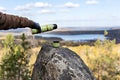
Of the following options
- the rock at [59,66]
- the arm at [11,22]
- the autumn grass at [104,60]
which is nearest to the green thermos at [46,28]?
the arm at [11,22]

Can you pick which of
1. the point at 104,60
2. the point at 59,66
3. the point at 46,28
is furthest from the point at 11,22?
the point at 104,60

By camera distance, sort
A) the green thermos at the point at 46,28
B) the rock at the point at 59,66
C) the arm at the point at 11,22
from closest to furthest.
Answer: the arm at the point at 11,22
the green thermos at the point at 46,28
the rock at the point at 59,66

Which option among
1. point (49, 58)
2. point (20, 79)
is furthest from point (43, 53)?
point (20, 79)

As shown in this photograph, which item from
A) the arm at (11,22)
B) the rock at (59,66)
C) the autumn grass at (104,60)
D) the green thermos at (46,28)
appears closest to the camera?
the arm at (11,22)

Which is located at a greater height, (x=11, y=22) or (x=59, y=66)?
(x=11, y=22)

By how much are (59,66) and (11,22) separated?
5.22 m

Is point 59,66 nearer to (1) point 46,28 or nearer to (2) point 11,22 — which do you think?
(1) point 46,28

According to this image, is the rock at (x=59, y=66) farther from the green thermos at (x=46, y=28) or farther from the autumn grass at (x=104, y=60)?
A: the autumn grass at (x=104, y=60)

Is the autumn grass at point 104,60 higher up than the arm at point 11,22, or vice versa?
the arm at point 11,22

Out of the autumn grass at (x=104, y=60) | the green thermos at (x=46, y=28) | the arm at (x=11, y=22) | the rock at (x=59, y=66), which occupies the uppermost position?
the arm at (x=11, y=22)

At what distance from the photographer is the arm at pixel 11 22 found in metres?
5.46

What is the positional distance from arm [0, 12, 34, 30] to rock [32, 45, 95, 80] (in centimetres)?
472

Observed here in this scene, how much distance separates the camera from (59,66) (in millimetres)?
10602

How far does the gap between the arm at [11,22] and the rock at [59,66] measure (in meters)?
4.72
